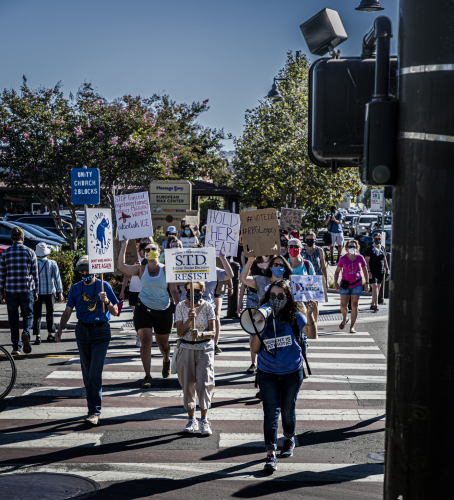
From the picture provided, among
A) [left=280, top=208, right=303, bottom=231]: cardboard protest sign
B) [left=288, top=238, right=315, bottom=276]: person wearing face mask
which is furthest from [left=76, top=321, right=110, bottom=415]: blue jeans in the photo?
[left=280, top=208, right=303, bottom=231]: cardboard protest sign

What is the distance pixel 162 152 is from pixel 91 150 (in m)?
2.47

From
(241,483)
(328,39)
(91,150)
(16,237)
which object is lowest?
(241,483)

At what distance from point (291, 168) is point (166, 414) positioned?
19.1 metres

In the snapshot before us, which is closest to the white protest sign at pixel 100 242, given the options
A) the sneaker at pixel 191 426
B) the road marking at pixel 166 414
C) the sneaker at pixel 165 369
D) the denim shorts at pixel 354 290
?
the road marking at pixel 166 414

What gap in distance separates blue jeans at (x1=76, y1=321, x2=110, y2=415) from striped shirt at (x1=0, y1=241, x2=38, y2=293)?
3965mm

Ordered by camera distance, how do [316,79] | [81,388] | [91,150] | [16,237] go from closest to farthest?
1. [316,79]
2. [81,388]
3. [16,237]
4. [91,150]

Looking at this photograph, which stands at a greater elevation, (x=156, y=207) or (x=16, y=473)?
(x=156, y=207)

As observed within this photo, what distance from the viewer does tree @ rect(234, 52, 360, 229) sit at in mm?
25641

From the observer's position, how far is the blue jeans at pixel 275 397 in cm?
578

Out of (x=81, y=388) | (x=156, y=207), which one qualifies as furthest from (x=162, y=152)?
(x=81, y=388)

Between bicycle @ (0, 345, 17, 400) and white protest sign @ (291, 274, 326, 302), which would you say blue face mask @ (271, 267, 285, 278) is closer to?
white protest sign @ (291, 274, 326, 302)

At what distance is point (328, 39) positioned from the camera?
3.62 meters

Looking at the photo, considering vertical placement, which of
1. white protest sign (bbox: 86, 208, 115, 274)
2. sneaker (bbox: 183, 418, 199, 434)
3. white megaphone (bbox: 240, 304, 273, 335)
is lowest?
sneaker (bbox: 183, 418, 199, 434)

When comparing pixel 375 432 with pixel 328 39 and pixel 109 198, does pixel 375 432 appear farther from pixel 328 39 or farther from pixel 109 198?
pixel 109 198
